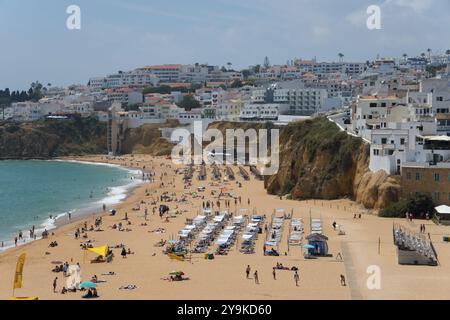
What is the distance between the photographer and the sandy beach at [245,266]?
20109 millimetres

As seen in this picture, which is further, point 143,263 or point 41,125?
point 41,125

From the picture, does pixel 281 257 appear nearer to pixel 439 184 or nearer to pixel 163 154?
pixel 439 184

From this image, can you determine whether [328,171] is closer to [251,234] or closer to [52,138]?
[251,234]

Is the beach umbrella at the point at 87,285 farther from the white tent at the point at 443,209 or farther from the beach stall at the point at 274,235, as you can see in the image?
the white tent at the point at 443,209

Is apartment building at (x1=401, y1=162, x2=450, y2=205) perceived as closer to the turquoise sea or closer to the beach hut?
the beach hut

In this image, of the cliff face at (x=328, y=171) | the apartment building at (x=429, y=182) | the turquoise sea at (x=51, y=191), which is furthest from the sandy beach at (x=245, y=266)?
the turquoise sea at (x=51, y=191)

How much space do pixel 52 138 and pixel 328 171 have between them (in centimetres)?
6198

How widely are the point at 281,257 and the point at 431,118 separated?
17354 mm

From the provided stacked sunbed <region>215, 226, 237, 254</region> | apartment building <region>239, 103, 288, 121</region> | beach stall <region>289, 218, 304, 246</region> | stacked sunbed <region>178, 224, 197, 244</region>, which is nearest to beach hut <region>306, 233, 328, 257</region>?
beach stall <region>289, 218, 304, 246</region>

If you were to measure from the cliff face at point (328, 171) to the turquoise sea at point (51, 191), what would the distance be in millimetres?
12663

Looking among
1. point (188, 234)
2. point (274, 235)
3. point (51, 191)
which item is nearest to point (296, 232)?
point (274, 235)

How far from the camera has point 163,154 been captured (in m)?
84.6

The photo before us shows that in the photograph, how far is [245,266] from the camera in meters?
23.9
